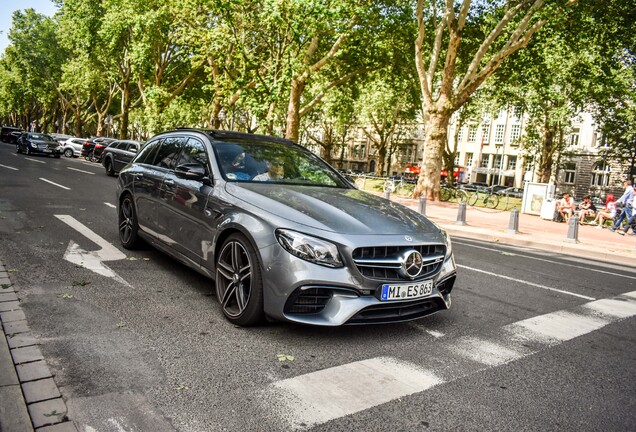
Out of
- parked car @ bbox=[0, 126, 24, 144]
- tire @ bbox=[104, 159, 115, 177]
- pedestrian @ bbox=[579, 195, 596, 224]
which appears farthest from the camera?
parked car @ bbox=[0, 126, 24, 144]

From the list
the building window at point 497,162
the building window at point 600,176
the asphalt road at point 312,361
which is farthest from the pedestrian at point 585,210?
the building window at point 497,162

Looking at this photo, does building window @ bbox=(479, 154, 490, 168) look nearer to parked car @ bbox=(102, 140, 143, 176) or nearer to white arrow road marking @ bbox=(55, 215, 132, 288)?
parked car @ bbox=(102, 140, 143, 176)

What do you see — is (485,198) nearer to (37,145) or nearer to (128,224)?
(128,224)

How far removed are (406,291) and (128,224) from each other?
420cm

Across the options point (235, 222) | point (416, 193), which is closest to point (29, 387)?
point (235, 222)

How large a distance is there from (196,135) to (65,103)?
61404 mm

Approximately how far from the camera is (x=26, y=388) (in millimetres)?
3033

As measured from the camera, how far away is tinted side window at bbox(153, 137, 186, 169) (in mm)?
5984

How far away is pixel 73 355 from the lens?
3.58 metres

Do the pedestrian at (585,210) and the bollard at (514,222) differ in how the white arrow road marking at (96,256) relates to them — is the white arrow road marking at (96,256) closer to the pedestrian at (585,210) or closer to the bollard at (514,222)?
the bollard at (514,222)

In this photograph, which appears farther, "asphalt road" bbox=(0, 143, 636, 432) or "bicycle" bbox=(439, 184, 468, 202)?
"bicycle" bbox=(439, 184, 468, 202)

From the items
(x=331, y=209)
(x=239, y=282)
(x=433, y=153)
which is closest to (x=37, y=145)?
(x=433, y=153)

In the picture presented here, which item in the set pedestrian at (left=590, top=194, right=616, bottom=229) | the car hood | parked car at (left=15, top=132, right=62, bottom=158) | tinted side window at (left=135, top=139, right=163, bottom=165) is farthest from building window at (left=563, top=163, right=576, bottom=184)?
the car hood

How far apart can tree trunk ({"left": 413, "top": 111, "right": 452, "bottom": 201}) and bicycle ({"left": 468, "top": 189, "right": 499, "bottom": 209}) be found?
10.9 feet
